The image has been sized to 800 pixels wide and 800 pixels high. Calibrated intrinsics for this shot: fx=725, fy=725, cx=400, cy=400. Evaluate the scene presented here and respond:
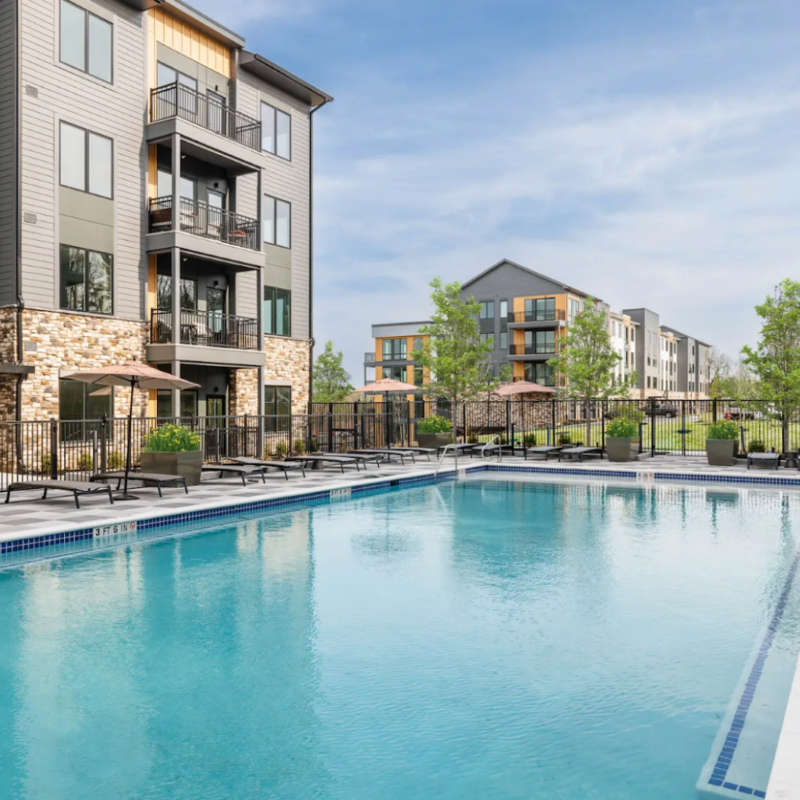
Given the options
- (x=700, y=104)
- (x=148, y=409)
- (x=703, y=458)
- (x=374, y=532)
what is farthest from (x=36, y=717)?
(x=700, y=104)

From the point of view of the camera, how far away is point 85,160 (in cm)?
1814

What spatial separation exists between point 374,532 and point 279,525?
63.6 inches

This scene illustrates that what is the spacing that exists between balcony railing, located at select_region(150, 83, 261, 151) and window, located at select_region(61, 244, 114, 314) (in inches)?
175

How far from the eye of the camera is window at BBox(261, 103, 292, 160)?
24250 millimetres

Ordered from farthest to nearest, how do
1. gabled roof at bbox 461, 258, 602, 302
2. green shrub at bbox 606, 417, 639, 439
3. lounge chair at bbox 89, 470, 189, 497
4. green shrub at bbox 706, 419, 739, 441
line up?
gabled roof at bbox 461, 258, 602, 302
green shrub at bbox 606, 417, 639, 439
green shrub at bbox 706, 419, 739, 441
lounge chair at bbox 89, 470, 189, 497

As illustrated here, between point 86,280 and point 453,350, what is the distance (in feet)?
56.7

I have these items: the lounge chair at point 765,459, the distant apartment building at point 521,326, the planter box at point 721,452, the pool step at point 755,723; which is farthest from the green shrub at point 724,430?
the distant apartment building at point 521,326

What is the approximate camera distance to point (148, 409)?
19703 millimetres

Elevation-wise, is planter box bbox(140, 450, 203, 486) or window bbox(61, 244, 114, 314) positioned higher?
window bbox(61, 244, 114, 314)

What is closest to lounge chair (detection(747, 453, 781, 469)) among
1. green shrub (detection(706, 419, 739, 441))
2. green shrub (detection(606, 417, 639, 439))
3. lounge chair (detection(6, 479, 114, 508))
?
green shrub (detection(706, 419, 739, 441))

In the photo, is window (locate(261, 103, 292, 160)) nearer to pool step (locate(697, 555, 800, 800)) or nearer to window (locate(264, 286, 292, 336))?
window (locate(264, 286, 292, 336))

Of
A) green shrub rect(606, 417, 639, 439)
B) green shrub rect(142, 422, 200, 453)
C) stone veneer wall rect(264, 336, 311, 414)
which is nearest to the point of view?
green shrub rect(142, 422, 200, 453)

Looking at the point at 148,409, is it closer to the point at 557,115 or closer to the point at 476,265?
the point at 557,115

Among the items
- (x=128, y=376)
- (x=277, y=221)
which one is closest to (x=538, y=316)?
(x=277, y=221)
